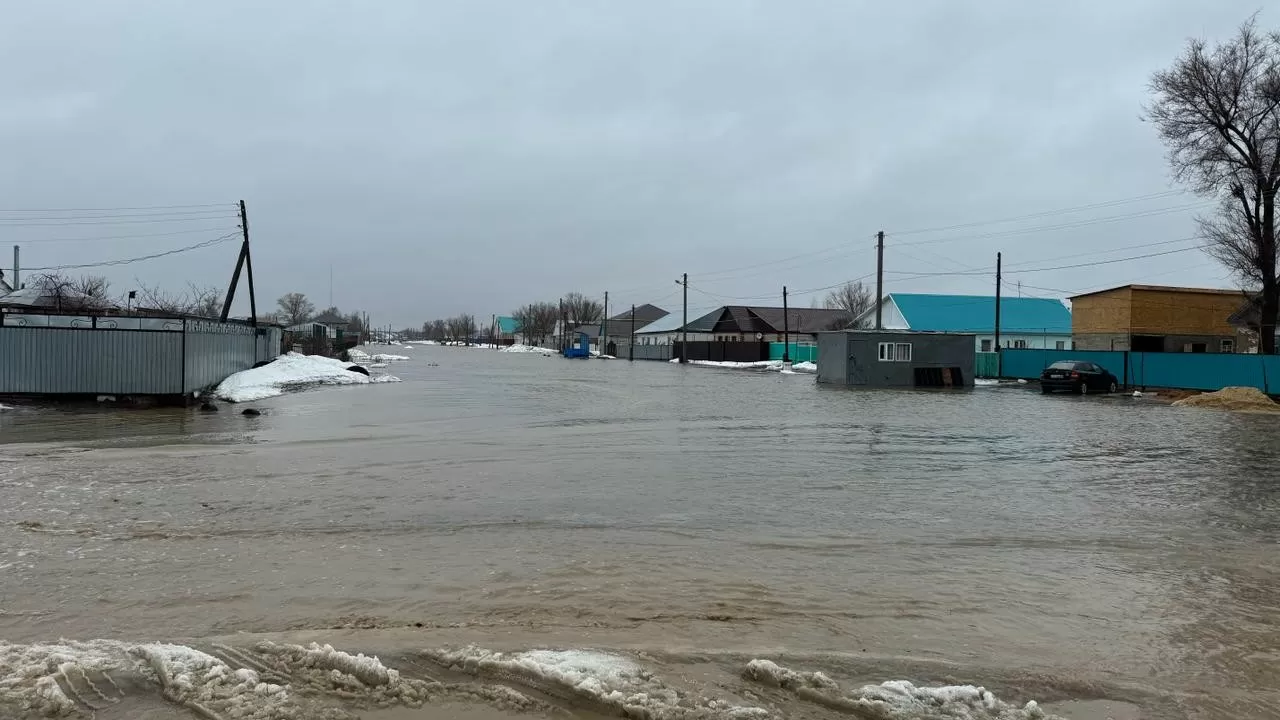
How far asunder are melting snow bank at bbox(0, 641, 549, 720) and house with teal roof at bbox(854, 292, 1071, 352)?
58.8 metres

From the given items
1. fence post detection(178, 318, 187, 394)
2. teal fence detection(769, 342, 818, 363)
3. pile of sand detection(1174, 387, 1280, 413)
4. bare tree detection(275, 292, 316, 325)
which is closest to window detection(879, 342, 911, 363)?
pile of sand detection(1174, 387, 1280, 413)

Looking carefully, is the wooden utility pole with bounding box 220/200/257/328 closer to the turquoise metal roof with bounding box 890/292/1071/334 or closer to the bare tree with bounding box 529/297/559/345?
the turquoise metal roof with bounding box 890/292/1071/334

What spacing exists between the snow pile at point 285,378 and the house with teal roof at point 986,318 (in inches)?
1642

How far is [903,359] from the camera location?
36.8m

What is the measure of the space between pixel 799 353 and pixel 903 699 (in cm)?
6519

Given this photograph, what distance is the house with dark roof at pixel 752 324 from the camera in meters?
85.6

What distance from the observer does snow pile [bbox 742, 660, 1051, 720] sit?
3.94m

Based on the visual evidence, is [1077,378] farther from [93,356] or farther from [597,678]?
[93,356]

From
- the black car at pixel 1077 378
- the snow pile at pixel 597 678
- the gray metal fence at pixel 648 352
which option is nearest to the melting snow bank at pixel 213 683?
the snow pile at pixel 597 678

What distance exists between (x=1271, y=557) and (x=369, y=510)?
8.57 metres

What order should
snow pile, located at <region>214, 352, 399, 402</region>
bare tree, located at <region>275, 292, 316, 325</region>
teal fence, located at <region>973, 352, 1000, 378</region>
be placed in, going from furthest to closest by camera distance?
bare tree, located at <region>275, 292, 316, 325</region> → teal fence, located at <region>973, 352, 1000, 378</region> → snow pile, located at <region>214, 352, 399, 402</region>

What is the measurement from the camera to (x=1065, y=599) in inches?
232

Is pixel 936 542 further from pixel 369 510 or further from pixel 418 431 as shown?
pixel 418 431

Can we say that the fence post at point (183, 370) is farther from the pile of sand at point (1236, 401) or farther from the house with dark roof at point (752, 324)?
the house with dark roof at point (752, 324)
